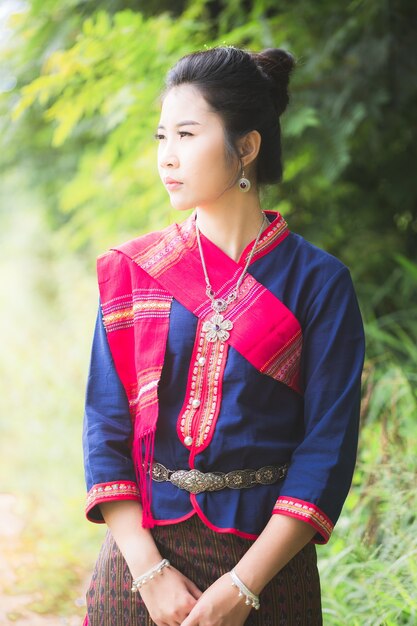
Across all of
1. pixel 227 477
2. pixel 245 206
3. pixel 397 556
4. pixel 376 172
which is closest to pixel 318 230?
pixel 376 172

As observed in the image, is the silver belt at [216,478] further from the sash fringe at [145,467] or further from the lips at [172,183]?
the lips at [172,183]

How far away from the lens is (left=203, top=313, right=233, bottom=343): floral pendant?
1469 mm

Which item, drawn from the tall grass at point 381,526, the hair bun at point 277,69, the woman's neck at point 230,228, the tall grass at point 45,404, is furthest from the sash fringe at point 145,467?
the tall grass at point 45,404

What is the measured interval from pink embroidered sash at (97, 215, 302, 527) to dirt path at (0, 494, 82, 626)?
201 centimetres

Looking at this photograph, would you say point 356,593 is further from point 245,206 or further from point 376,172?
point 376,172

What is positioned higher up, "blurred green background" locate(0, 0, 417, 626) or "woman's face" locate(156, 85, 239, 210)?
"woman's face" locate(156, 85, 239, 210)

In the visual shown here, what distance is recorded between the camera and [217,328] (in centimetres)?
147

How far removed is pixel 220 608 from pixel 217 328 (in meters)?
0.53

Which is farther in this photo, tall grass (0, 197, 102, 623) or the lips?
tall grass (0, 197, 102, 623)

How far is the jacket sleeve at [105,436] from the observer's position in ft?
4.80

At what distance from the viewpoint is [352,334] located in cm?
149

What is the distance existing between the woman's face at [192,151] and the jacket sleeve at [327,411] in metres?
0.32

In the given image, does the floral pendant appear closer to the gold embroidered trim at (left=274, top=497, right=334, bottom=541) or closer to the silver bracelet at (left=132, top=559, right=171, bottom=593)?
the gold embroidered trim at (left=274, top=497, right=334, bottom=541)

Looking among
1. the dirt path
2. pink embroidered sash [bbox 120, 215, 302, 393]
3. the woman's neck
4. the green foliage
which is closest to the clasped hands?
pink embroidered sash [bbox 120, 215, 302, 393]
